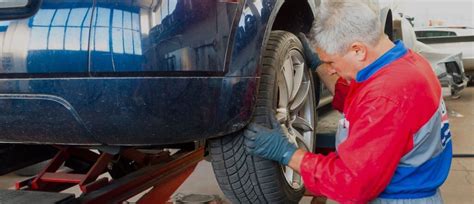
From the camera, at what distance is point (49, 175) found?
6.73 feet

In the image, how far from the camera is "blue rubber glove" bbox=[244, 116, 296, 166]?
148 centimetres

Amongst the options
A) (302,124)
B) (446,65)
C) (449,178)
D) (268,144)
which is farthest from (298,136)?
(446,65)

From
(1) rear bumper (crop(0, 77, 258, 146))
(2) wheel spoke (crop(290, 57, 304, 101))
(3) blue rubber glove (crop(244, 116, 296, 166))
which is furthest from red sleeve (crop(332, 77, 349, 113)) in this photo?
(1) rear bumper (crop(0, 77, 258, 146))

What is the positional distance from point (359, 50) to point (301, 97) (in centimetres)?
50

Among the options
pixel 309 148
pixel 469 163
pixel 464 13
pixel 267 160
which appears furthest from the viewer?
pixel 464 13

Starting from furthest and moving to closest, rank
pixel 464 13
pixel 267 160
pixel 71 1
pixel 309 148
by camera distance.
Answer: pixel 464 13, pixel 309 148, pixel 267 160, pixel 71 1

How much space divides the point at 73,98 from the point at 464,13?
16748 millimetres

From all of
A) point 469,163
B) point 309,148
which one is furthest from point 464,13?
point 309,148

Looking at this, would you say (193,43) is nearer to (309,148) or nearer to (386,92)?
(386,92)

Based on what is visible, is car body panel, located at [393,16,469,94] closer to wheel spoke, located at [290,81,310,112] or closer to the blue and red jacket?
wheel spoke, located at [290,81,310,112]

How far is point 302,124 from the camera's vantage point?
6.49 ft

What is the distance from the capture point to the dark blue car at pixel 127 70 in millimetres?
1240

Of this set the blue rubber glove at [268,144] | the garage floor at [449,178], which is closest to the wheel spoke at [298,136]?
the blue rubber glove at [268,144]

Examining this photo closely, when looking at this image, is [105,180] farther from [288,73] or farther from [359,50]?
[359,50]
